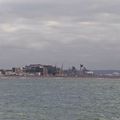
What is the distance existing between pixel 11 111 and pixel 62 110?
6854 mm

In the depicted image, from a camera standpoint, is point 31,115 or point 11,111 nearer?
point 31,115

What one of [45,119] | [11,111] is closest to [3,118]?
[45,119]

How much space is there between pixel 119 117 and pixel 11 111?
46.3 ft

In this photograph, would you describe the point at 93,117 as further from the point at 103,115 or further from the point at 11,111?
the point at 11,111

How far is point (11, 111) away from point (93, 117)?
1143 cm

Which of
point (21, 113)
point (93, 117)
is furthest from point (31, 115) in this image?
point (93, 117)

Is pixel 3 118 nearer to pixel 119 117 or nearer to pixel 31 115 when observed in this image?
pixel 31 115

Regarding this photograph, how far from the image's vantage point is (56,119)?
199 ft

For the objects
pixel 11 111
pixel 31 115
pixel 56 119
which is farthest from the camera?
pixel 11 111

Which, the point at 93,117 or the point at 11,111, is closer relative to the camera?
the point at 93,117

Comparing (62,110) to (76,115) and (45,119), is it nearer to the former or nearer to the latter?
(76,115)

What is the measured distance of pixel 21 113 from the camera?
6781cm

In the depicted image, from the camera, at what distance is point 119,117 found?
63750 mm

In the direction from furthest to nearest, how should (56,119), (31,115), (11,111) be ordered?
(11,111) < (31,115) < (56,119)
